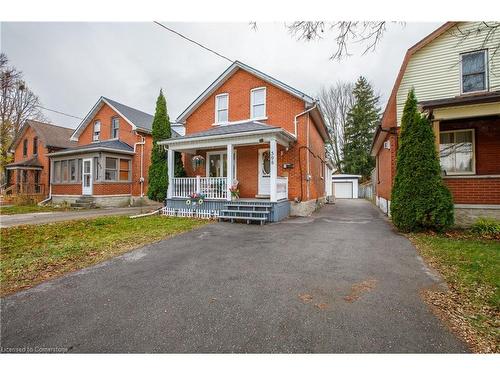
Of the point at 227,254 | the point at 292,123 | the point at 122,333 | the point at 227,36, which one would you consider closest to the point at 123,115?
the point at 292,123

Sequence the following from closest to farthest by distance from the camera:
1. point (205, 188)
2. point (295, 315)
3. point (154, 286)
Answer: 1. point (295, 315)
2. point (154, 286)
3. point (205, 188)

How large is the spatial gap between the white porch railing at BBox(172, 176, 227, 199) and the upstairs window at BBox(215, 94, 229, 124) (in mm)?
3888

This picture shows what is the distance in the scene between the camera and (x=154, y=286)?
11.6ft

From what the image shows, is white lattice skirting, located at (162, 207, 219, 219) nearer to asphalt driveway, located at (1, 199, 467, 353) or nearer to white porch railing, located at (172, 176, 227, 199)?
white porch railing, located at (172, 176, 227, 199)

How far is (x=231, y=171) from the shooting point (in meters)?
9.88

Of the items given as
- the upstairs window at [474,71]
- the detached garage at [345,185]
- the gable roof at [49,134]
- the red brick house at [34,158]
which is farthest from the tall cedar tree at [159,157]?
the detached garage at [345,185]

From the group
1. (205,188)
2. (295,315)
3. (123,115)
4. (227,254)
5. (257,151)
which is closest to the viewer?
(295,315)

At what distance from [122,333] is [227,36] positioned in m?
5.64

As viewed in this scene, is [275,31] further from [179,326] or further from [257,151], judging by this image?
[257,151]

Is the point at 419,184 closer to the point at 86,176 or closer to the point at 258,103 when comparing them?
the point at 258,103

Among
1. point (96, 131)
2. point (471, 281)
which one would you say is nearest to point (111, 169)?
point (96, 131)

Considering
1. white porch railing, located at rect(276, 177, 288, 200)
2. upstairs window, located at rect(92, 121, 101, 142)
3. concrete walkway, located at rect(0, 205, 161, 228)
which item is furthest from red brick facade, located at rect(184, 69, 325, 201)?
upstairs window, located at rect(92, 121, 101, 142)

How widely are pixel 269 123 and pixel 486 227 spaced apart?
885cm

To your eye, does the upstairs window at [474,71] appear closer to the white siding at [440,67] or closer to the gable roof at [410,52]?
the white siding at [440,67]
